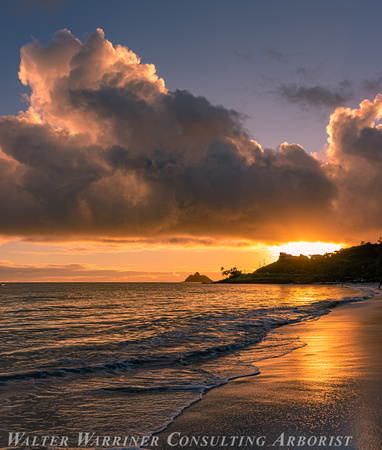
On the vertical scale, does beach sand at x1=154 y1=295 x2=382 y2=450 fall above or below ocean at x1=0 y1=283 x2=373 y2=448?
above

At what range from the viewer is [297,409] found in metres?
8.12

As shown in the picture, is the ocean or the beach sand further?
the ocean

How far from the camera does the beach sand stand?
6.57m

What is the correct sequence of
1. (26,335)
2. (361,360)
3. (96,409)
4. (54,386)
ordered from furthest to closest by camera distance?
(26,335) < (361,360) < (54,386) < (96,409)

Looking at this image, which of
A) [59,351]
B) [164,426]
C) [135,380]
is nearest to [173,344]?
[59,351]

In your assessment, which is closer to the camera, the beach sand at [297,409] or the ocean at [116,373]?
the beach sand at [297,409]

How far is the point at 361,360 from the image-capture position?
13477mm

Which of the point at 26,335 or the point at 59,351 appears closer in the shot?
the point at 59,351

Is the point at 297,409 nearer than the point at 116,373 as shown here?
Yes

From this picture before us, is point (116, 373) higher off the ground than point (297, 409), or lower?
lower

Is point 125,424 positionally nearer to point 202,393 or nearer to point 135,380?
point 202,393

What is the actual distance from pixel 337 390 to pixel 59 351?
1377 centimetres

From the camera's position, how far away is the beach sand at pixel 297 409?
21.6 feet

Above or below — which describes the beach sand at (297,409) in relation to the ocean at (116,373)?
above
